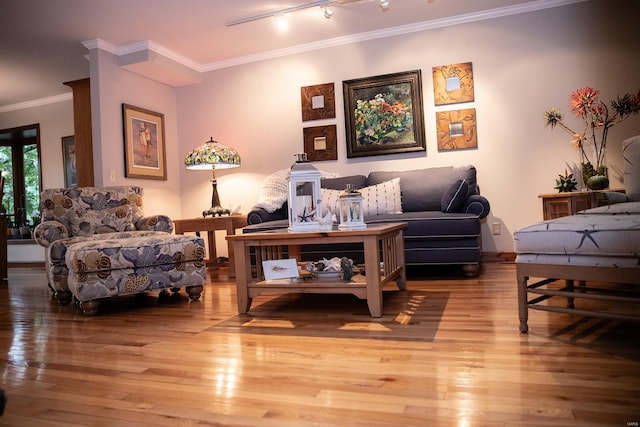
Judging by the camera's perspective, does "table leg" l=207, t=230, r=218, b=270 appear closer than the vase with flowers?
No

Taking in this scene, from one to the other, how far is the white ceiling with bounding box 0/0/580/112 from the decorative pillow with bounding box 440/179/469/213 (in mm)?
1610

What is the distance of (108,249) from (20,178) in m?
5.45

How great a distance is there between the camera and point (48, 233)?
312cm

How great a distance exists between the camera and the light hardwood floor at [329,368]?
46.3 inches

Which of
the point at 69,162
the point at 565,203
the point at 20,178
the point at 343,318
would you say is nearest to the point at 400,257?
the point at 343,318

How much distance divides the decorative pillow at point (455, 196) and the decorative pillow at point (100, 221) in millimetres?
2517

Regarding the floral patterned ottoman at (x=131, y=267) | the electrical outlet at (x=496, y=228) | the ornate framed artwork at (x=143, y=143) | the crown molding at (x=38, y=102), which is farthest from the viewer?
the crown molding at (x=38, y=102)

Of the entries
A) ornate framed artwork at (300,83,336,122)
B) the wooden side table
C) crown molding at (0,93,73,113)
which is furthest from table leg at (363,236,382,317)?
crown molding at (0,93,73,113)

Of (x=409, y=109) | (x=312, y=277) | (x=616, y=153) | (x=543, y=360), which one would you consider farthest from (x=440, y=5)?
(x=543, y=360)

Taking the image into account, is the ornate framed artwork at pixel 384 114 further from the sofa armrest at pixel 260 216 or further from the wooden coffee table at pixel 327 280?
the wooden coffee table at pixel 327 280

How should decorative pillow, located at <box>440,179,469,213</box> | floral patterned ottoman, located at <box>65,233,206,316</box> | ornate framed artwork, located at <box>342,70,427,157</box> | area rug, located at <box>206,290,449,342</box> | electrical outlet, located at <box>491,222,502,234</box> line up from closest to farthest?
area rug, located at <box>206,290,449,342</box>, floral patterned ottoman, located at <box>65,233,206,316</box>, decorative pillow, located at <box>440,179,469,213</box>, electrical outlet, located at <box>491,222,502,234</box>, ornate framed artwork, located at <box>342,70,427,157</box>

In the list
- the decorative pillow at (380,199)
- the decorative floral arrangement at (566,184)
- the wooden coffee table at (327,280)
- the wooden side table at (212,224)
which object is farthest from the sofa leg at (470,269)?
the wooden side table at (212,224)

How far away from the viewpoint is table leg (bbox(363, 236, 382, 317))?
214cm

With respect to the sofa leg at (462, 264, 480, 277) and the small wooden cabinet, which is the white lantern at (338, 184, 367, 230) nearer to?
the sofa leg at (462, 264, 480, 277)
